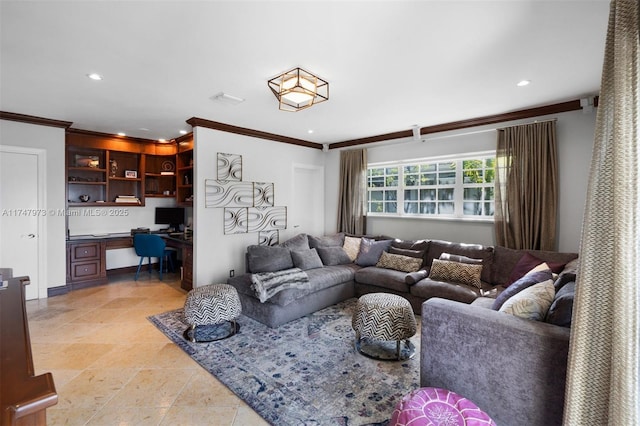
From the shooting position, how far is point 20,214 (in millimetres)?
4055

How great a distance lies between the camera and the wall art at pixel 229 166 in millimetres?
4375

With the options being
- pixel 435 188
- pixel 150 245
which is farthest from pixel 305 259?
pixel 150 245

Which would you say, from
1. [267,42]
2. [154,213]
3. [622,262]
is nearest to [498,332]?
[622,262]

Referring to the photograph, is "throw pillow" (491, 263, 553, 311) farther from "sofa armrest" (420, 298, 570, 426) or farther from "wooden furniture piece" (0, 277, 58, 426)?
"wooden furniture piece" (0, 277, 58, 426)

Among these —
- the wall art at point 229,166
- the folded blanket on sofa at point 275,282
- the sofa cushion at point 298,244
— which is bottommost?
the folded blanket on sofa at point 275,282

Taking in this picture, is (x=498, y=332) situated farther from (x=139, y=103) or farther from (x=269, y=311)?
(x=139, y=103)

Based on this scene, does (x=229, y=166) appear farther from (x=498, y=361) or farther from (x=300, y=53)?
(x=498, y=361)

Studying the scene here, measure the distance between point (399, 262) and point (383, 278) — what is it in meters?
0.40

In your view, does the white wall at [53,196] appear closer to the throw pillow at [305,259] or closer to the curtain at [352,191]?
the throw pillow at [305,259]

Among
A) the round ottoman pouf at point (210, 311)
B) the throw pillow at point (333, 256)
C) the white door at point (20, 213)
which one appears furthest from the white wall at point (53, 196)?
the throw pillow at point (333, 256)

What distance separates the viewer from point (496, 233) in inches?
156

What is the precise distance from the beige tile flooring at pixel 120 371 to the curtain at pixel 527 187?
3.66 metres

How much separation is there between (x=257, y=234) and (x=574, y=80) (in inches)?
172

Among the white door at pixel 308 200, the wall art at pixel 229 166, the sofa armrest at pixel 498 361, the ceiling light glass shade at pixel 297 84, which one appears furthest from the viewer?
the white door at pixel 308 200
